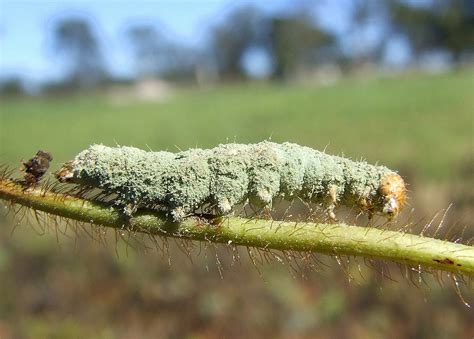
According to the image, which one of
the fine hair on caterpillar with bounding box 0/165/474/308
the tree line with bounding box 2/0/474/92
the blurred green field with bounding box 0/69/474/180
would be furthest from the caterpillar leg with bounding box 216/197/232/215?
the tree line with bounding box 2/0/474/92

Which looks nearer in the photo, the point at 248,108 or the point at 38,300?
the point at 38,300

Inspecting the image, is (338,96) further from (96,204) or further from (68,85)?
(68,85)

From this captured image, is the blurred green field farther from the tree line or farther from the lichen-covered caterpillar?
the tree line

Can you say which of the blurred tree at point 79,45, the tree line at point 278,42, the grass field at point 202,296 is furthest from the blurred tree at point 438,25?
the grass field at point 202,296

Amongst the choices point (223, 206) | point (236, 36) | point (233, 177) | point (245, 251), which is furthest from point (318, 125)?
point (236, 36)

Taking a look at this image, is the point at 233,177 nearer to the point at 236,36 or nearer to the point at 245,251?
the point at 245,251

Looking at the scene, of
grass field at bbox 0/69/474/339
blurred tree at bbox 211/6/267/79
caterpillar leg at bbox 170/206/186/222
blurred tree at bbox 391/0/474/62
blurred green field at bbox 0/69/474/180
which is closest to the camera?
caterpillar leg at bbox 170/206/186/222

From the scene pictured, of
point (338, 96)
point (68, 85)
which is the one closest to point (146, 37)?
point (68, 85)

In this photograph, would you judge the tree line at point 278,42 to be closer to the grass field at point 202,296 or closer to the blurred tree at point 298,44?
the blurred tree at point 298,44
